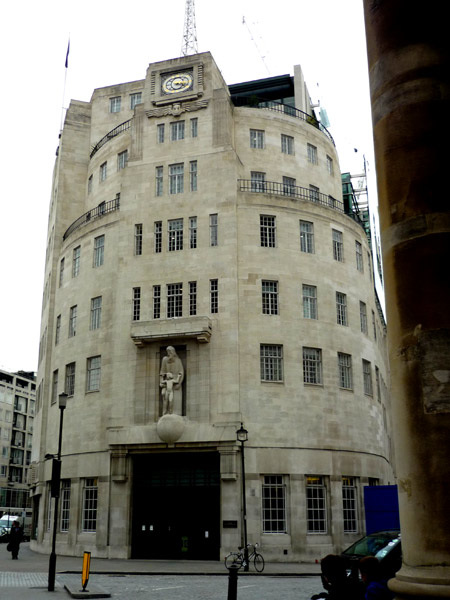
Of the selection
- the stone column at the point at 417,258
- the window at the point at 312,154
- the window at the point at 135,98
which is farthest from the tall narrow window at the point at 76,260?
the stone column at the point at 417,258

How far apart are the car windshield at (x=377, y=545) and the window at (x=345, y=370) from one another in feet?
72.7

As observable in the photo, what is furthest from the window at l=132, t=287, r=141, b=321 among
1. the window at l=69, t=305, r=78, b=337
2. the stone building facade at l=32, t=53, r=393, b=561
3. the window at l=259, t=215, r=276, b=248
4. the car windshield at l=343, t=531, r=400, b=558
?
the car windshield at l=343, t=531, r=400, b=558

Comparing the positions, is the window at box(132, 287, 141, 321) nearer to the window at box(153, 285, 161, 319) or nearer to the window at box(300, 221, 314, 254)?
the window at box(153, 285, 161, 319)

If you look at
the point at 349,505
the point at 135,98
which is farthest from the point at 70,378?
the point at 135,98

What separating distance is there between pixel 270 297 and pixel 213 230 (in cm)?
515

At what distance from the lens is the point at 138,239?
3956 cm

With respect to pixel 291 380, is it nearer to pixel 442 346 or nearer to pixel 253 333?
pixel 253 333

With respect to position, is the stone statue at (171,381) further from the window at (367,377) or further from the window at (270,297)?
the window at (367,377)

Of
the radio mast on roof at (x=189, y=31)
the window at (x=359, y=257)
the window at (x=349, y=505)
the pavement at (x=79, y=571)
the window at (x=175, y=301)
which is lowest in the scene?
the pavement at (x=79, y=571)

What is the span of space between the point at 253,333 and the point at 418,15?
1140 inches

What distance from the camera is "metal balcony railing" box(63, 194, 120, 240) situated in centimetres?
4300

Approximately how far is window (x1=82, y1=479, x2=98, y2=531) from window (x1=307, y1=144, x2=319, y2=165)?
2496 cm

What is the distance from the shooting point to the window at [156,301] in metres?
37.3

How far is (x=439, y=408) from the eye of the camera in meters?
6.60
